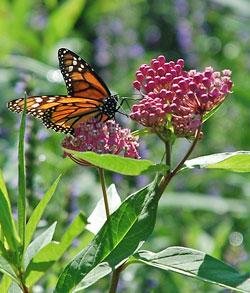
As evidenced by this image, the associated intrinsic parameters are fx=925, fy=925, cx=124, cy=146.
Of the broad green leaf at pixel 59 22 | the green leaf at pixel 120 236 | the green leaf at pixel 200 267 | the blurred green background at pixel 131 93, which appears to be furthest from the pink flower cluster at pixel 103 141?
the broad green leaf at pixel 59 22

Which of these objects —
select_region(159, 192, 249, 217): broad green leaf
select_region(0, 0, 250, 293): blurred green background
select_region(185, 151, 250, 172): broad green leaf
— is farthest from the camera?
select_region(159, 192, 249, 217): broad green leaf

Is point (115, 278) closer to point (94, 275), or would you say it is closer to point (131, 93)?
point (94, 275)

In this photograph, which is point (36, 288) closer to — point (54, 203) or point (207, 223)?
point (54, 203)

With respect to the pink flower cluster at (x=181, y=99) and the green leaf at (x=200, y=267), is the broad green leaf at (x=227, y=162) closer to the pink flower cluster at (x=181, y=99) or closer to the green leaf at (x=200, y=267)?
the pink flower cluster at (x=181, y=99)

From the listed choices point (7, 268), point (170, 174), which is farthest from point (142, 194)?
point (7, 268)

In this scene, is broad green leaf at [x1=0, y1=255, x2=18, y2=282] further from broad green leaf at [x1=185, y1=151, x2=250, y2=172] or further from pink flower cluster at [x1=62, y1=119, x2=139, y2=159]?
broad green leaf at [x1=185, y1=151, x2=250, y2=172]

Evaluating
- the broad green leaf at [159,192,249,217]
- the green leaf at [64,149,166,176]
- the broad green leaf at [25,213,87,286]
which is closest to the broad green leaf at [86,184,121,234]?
the broad green leaf at [25,213,87,286]

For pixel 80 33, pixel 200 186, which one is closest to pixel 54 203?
pixel 200 186
